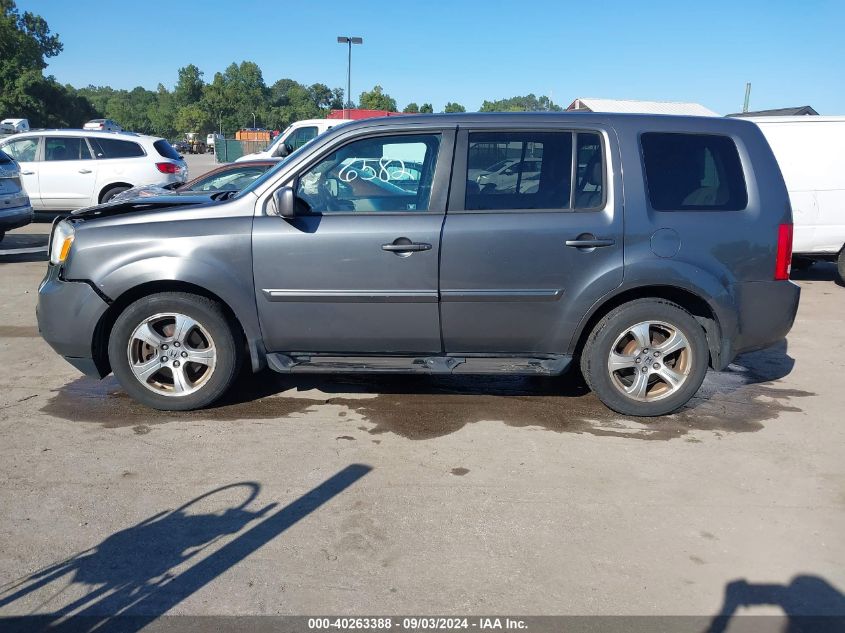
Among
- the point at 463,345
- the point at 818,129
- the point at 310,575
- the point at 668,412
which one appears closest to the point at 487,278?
the point at 463,345

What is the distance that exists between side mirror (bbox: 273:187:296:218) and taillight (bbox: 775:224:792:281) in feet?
10.2

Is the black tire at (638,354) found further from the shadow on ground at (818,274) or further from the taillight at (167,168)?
the taillight at (167,168)

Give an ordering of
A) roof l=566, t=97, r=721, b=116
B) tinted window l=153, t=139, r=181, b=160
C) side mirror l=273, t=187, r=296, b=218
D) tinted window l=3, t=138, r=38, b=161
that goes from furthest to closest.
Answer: roof l=566, t=97, r=721, b=116 → tinted window l=153, t=139, r=181, b=160 → tinted window l=3, t=138, r=38, b=161 → side mirror l=273, t=187, r=296, b=218

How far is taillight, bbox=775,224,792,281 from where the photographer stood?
459cm

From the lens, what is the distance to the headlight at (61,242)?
472cm

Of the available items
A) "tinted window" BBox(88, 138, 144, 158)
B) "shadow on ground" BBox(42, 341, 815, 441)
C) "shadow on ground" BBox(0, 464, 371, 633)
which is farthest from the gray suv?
"tinted window" BBox(88, 138, 144, 158)

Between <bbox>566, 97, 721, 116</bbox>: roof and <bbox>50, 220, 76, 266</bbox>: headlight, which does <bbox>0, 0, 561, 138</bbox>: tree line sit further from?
<bbox>50, 220, 76, 266</bbox>: headlight

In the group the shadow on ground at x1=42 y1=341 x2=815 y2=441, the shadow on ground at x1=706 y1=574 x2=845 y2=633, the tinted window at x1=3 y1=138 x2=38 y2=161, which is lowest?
the shadow on ground at x1=706 y1=574 x2=845 y2=633

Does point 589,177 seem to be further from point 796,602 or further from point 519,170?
point 796,602

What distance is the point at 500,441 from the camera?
4.34 metres

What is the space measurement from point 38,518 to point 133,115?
126936mm

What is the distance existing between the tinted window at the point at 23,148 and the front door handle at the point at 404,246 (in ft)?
39.0

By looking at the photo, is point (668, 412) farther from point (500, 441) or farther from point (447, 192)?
point (447, 192)

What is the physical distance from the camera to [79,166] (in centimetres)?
1340
